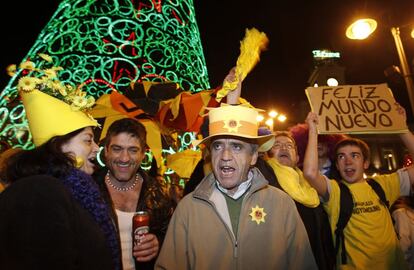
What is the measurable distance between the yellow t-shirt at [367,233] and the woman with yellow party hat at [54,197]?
2.32 m

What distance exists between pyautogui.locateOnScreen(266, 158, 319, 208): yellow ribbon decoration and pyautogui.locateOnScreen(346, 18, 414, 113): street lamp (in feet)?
14.4

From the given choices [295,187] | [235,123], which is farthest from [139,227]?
[295,187]

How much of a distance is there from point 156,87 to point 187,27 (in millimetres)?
1797

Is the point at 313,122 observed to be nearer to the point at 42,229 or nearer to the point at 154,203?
the point at 154,203

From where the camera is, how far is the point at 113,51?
473 cm

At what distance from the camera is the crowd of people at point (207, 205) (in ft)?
4.88

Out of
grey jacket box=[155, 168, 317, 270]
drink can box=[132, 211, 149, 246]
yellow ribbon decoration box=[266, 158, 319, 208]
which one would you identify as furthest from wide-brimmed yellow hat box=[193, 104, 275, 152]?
drink can box=[132, 211, 149, 246]

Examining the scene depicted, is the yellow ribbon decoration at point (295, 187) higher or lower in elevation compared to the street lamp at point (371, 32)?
lower

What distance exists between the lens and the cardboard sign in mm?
3363

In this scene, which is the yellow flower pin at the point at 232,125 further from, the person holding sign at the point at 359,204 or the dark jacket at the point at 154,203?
the dark jacket at the point at 154,203

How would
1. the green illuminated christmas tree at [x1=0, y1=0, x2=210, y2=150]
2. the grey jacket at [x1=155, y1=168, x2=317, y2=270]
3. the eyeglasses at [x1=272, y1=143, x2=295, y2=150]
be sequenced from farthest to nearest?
the green illuminated christmas tree at [x1=0, y1=0, x2=210, y2=150] → the eyeglasses at [x1=272, y1=143, x2=295, y2=150] → the grey jacket at [x1=155, y1=168, x2=317, y2=270]

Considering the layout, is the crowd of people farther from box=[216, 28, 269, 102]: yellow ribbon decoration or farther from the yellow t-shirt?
box=[216, 28, 269, 102]: yellow ribbon decoration

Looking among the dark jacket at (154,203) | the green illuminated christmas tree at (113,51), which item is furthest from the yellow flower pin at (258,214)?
the green illuminated christmas tree at (113,51)

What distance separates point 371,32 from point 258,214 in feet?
18.6
